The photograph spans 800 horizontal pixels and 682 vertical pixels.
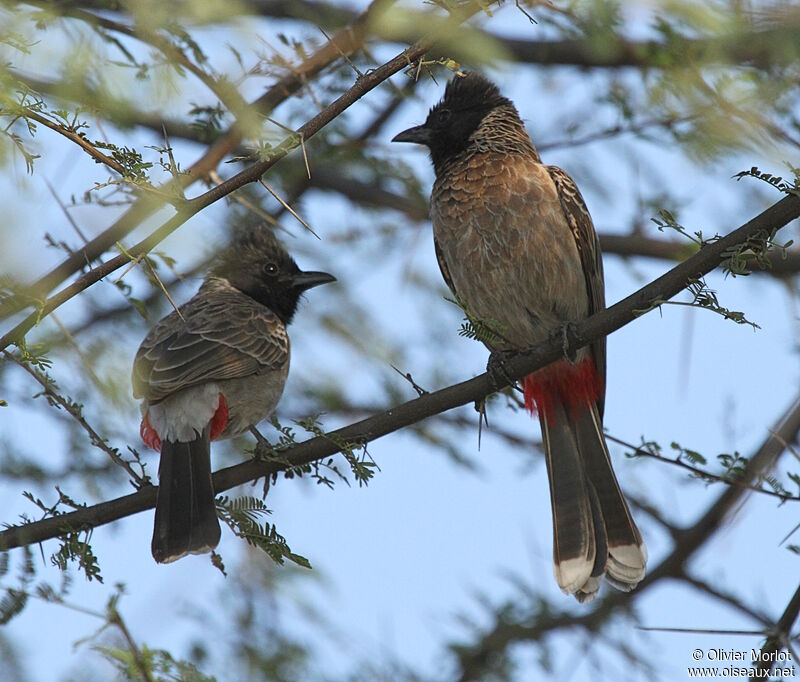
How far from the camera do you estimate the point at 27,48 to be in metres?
2.42

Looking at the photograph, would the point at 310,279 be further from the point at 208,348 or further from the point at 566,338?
the point at 566,338

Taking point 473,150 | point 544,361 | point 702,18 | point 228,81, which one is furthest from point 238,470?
point 702,18

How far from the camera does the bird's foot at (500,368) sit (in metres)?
3.68

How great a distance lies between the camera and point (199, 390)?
4.59m

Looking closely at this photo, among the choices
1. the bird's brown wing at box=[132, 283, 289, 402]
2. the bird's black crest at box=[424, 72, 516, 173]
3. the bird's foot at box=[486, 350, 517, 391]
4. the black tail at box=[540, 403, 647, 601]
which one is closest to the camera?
the bird's foot at box=[486, 350, 517, 391]

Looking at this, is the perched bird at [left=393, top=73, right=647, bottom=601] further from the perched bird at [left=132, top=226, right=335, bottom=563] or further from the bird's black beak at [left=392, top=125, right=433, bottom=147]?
the perched bird at [left=132, top=226, right=335, bottom=563]

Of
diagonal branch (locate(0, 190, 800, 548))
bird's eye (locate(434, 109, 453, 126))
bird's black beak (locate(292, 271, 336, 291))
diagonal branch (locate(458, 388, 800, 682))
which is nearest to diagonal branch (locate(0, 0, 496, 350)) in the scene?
diagonal branch (locate(0, 190, 800, 548))

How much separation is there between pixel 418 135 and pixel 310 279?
101 cm

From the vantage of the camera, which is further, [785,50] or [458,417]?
[458,417]

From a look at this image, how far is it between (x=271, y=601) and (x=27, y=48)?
11.2ft

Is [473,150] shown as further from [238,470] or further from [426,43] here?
[426,43]

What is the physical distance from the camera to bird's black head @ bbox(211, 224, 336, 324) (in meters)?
5.74

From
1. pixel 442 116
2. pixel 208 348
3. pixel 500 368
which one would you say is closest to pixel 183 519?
pixel 208 348

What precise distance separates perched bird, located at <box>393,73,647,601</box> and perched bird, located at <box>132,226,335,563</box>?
95 cm
